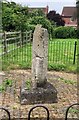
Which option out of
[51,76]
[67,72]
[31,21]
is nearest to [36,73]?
[51,76]

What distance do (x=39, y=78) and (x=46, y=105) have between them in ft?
1.73

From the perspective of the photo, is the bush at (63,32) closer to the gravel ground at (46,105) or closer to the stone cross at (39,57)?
the gravel ground at (46,105)

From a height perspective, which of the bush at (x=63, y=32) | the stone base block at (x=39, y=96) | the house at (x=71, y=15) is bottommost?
the bush at (x=63, y=32)

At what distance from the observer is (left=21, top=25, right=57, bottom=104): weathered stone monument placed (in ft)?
17.7

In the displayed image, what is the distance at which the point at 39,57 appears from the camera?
5.49m

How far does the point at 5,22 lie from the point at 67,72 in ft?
27.6

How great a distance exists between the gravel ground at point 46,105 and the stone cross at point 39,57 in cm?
47

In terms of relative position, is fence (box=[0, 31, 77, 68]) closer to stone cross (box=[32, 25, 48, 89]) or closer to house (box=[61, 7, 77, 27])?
house (box=[61, 7, 77, 27])

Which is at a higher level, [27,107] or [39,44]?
[39,44]

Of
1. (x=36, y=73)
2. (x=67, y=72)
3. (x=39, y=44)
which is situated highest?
(x=39, y=44)

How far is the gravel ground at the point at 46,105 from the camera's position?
4699mm

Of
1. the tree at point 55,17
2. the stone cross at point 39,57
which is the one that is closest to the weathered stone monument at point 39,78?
the stone cross at point 39,57

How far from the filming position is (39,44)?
5.47m

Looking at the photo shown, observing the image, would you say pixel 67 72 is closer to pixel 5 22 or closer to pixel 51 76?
pixel 51 76
